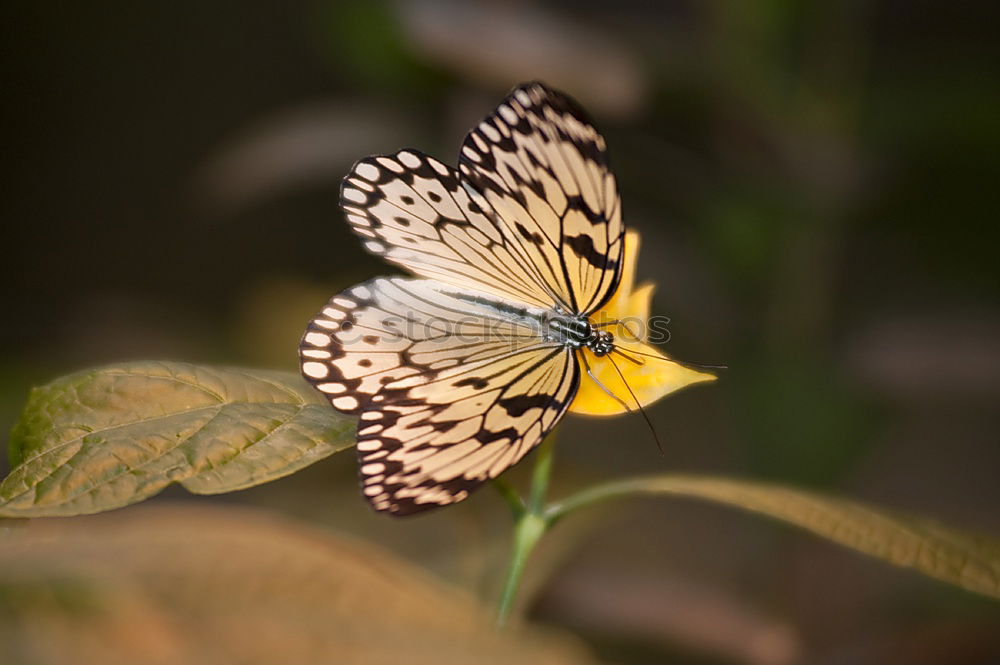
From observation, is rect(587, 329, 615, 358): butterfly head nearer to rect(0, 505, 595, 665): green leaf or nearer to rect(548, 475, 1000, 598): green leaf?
rect(548, 475, 1000, 598): green leaf

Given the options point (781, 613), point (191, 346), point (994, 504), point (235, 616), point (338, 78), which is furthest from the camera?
point (338, 78)

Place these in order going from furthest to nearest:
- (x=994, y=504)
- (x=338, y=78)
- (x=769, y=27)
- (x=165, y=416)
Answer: (x=338, y=78)
(x=994, y=504)
(x=769, y=27)
(x=165, y=416)

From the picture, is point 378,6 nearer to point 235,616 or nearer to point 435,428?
point 435,428

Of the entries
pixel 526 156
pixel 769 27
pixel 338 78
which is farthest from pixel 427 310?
pixel 338 78

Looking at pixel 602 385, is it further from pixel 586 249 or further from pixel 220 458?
pixel 220 458

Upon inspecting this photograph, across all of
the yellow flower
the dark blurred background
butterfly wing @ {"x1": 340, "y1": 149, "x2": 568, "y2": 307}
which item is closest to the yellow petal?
the yellow flower

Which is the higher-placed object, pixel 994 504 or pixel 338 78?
pixel 338 78

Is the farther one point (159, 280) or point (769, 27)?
point (159, 280)
